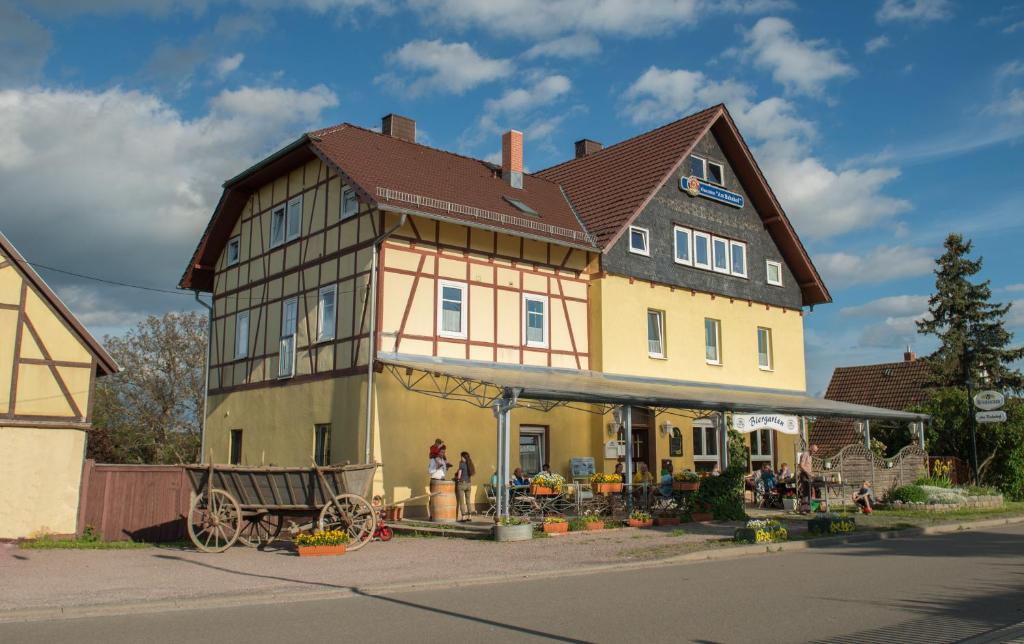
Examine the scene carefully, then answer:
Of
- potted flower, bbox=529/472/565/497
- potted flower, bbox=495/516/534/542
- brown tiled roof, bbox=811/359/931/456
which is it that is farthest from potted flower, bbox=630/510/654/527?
brown tiled roof, bbox=811/359/931/456

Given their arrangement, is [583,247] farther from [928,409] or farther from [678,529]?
[928,409]

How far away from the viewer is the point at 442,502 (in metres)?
18.8

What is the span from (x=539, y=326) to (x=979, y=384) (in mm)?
22380

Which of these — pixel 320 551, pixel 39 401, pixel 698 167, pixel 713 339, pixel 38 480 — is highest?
pixel 698 167

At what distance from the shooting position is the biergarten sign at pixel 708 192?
26.3 meters

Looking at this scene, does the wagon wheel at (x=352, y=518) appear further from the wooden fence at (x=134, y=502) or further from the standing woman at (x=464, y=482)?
the standing woman at (x=464, y=482)

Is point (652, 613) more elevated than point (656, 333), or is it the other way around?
point (656, 333)

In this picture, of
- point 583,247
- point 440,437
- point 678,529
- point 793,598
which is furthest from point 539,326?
point 793,598

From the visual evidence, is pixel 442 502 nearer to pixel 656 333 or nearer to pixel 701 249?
pixel 656 333

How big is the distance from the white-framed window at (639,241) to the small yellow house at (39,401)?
43.8ft

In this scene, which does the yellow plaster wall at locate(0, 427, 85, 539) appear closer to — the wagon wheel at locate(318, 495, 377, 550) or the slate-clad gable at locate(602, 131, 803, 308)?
the wagon wheel at locate(318, 495, 377, 550)

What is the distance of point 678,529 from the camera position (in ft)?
57.2

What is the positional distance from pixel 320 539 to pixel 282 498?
1.09 metres

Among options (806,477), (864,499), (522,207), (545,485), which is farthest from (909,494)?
(522,207)
